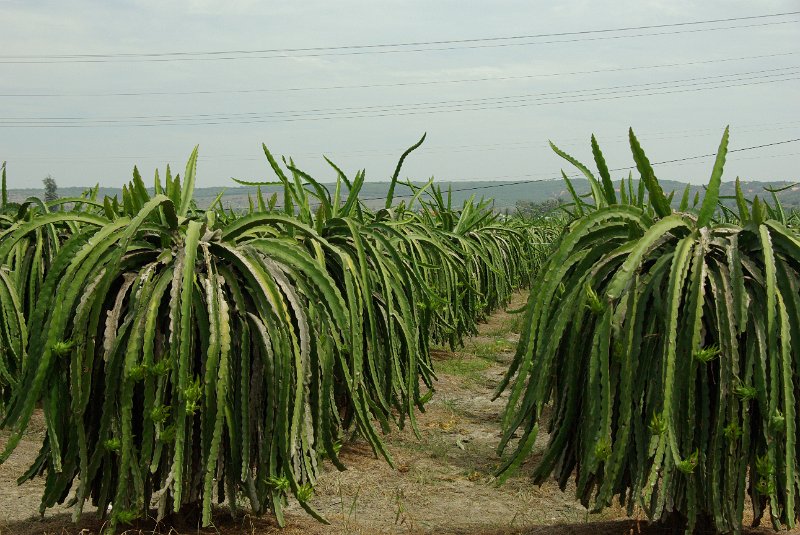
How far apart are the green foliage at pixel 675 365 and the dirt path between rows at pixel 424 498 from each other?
350mm

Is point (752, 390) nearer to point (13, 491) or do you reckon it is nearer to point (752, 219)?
point (752, 219)

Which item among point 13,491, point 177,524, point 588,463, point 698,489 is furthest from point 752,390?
point 13,491

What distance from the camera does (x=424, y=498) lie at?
4.79 m

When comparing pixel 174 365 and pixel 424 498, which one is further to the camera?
pixel 424 498

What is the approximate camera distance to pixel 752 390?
2.90 m

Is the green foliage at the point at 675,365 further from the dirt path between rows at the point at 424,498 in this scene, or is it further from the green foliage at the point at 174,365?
the green foliage at the point at 174,365

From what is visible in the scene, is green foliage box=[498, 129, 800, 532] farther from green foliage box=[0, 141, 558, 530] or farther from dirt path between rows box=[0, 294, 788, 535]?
green foliage box=[0, 141, 558, 530]

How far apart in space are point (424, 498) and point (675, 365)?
87.7 inches

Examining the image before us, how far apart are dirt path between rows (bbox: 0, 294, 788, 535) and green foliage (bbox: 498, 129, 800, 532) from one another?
1.15 ft

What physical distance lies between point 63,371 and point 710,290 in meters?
2.60

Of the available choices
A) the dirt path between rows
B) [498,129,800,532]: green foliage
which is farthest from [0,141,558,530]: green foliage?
[498,129,800,532]: green foliage

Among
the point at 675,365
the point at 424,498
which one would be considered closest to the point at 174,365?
the point at 675,365

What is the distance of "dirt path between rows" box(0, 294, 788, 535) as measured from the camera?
378 centimetres

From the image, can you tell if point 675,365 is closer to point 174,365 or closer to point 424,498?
point 174,365
